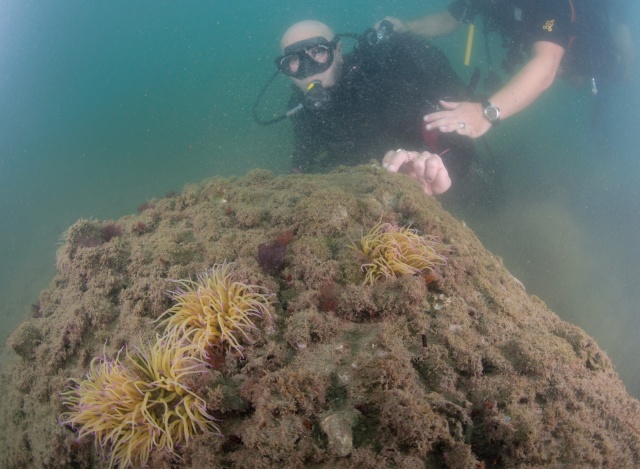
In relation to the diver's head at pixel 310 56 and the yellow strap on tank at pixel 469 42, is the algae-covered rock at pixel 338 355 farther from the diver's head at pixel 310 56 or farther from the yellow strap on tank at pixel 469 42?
the yellow strap on tank at pixel 469 42

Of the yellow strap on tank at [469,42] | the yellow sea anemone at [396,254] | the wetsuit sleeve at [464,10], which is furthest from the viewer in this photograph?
the yellow strap on tank at [469,42]

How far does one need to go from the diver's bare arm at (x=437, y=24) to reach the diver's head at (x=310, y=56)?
433 centimetres

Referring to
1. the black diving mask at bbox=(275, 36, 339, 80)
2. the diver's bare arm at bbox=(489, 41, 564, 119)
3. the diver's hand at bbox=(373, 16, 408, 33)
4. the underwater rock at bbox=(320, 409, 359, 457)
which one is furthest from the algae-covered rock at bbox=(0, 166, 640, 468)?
the diver's hand at bbox=(373, 16, 408, 33)

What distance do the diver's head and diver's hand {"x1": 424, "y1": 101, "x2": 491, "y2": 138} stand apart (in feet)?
13.2

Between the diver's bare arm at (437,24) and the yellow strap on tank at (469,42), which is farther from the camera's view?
the yellow strap on tank at (469,42)

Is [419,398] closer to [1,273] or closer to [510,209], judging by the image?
[510,209]

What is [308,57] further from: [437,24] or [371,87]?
[437,24]

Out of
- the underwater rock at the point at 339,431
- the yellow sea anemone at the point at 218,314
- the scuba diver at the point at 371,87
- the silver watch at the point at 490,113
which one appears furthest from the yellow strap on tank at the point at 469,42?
the underwater rock at the point at 339,431

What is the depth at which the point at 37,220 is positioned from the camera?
75.3 ft

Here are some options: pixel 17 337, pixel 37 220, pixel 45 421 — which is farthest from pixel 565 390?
pixel 37 220

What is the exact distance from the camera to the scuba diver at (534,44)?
7164mm

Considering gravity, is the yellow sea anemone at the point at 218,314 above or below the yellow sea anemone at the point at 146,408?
above

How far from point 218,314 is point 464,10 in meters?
13.0

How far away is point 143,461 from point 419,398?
196cm
